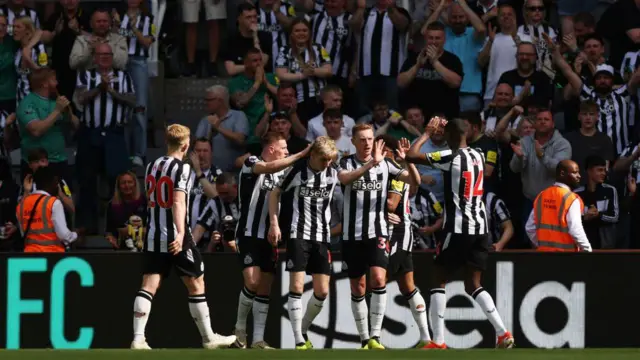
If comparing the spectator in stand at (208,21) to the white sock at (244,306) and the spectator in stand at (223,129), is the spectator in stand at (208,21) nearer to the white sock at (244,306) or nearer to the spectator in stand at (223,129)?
the spectator in stand at (223,129)

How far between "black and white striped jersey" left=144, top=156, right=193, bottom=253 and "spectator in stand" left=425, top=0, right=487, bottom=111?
5.60 meters

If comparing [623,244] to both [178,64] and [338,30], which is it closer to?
[338,30]

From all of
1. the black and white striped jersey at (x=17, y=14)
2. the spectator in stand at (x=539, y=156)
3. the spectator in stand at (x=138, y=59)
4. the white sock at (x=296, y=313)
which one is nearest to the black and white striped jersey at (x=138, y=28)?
the spectator in stand at (x=138, y=59)

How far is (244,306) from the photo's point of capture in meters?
13.5

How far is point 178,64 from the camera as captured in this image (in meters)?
19.3

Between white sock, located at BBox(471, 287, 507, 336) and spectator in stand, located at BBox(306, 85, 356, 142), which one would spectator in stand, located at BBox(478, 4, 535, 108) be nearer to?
spectator in stand, located at BBox(306, 85, 356, 142)

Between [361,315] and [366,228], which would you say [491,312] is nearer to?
[361,315]

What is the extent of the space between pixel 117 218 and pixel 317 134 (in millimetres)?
2361

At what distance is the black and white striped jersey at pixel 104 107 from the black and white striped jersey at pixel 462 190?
562cm

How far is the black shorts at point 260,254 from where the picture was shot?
1341cm

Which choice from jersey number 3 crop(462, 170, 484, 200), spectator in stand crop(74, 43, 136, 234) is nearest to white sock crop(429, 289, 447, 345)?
jersey number 3 crop(462, 170, 484, 200)

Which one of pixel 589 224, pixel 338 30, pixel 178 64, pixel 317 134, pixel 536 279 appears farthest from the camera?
pixel 178 64

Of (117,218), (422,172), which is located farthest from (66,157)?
(422,172)

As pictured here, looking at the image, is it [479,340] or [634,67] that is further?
[634,67]
